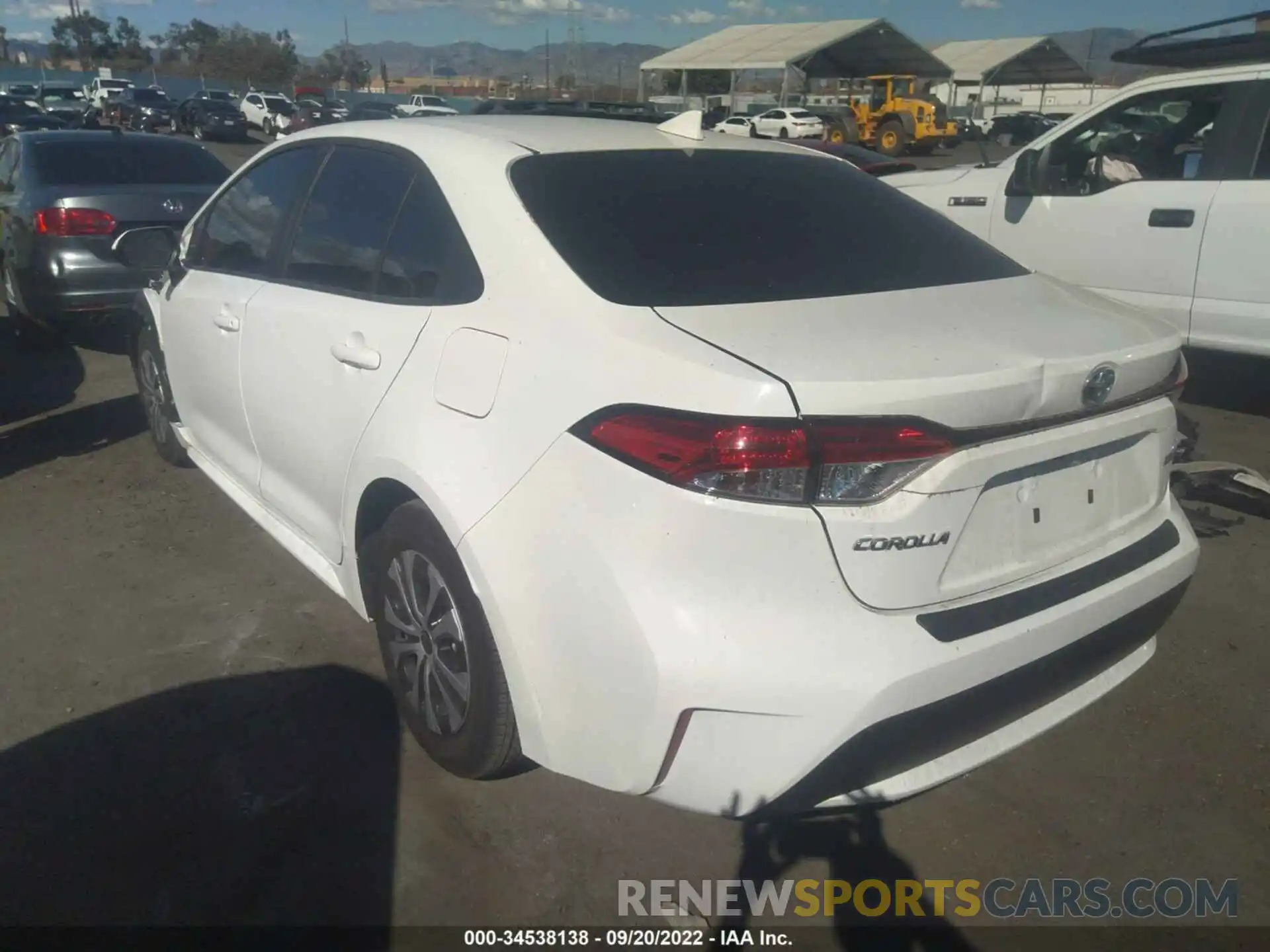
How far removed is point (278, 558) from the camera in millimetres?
4133

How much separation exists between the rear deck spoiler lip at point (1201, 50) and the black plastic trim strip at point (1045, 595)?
4.35 meters

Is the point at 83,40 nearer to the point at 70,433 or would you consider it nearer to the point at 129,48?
the point at 129,48

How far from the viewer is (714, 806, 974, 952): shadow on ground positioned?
231 cm

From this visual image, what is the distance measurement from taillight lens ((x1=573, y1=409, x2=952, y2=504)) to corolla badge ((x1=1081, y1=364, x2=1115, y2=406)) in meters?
0.44

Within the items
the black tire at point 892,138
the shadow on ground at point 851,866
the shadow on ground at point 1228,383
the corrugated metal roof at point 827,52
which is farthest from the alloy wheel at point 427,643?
the corrugated metal roof at point 827,52

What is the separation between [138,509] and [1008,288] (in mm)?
3797

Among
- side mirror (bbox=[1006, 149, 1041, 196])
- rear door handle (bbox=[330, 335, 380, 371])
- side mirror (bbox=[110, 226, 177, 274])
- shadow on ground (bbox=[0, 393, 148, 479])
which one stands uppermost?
side mirror (bbox=[1006, 149, 1041, 196])

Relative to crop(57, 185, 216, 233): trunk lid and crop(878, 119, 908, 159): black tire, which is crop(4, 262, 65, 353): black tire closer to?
crop(57, 185, 216, 233): trunk lid

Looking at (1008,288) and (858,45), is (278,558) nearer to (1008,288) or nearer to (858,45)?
(1008,288)

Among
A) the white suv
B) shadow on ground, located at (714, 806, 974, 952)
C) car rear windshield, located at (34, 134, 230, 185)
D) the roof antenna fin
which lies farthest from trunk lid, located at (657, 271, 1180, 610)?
car rear windshield, located at (34, 134, 230, 185)

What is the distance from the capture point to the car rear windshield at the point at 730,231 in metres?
2.38

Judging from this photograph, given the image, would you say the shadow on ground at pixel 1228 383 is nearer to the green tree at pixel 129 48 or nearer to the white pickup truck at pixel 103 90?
the white pickup truck at pixel 103 90

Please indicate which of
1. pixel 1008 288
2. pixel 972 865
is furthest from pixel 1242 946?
pixel 1008 288

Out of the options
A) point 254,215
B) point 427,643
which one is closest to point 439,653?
point 427,643
